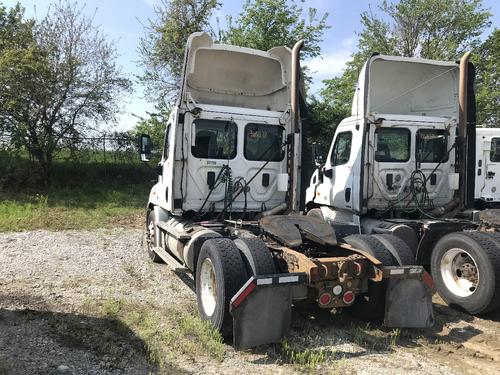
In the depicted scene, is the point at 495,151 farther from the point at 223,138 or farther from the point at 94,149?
the point at 94,149

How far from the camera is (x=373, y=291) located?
16.9ft

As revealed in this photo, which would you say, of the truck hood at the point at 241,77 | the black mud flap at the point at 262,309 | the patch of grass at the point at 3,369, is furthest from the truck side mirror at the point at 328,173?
the patch of grass at the point at 3,369

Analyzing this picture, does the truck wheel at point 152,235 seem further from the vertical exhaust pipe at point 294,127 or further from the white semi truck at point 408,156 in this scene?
the white semi truck at point 408,156

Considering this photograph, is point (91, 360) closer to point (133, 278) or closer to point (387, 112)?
point (133, 278)

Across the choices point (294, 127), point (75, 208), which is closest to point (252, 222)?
point (294, 127)

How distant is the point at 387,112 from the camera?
8.91 m

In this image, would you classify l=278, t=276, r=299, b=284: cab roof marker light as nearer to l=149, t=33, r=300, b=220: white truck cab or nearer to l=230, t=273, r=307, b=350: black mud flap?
l=230, t=273, r=307, b=350: black mud flap

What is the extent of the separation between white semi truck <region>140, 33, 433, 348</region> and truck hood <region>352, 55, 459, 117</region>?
1965 millimetres

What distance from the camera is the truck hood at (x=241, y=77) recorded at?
763 centimetres

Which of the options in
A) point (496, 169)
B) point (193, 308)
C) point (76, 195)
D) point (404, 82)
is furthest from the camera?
point (76, 195)

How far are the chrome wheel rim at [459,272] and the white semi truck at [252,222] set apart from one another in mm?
1280

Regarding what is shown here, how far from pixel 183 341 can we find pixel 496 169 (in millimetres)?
10663

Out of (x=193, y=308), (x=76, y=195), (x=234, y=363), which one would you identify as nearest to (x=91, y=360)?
(x=234, y=363)

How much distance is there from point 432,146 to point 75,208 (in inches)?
423
